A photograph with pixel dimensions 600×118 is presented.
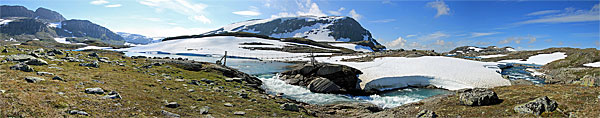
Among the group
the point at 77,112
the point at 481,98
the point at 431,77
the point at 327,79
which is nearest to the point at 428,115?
the point at 481,98

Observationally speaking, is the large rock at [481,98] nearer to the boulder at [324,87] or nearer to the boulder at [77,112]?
the boulder at [324,87]

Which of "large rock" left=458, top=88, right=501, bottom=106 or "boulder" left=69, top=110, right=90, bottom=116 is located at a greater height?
"large rock" left=458, top=88, right=501, bottom=106

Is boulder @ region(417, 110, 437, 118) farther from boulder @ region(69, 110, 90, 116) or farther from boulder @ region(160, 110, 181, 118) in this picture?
boulder @ region(69, 110, 90, 116)

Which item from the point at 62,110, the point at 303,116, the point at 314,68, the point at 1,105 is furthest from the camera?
the point at 314,68

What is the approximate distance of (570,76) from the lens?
119 ft

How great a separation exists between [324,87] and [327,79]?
62.6 inches

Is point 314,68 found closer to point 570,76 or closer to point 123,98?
point 123,98

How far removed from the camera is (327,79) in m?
30.2

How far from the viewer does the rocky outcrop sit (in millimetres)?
29172

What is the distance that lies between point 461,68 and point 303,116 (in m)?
35.8

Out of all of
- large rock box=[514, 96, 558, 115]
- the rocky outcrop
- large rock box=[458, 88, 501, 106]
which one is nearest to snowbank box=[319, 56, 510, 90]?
the rocky outcrop

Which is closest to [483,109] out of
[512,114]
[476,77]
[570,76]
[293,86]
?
[512,114]

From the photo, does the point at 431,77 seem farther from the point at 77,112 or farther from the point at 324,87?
the point at 77,112

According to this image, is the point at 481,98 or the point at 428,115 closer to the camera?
the point at 428,115
